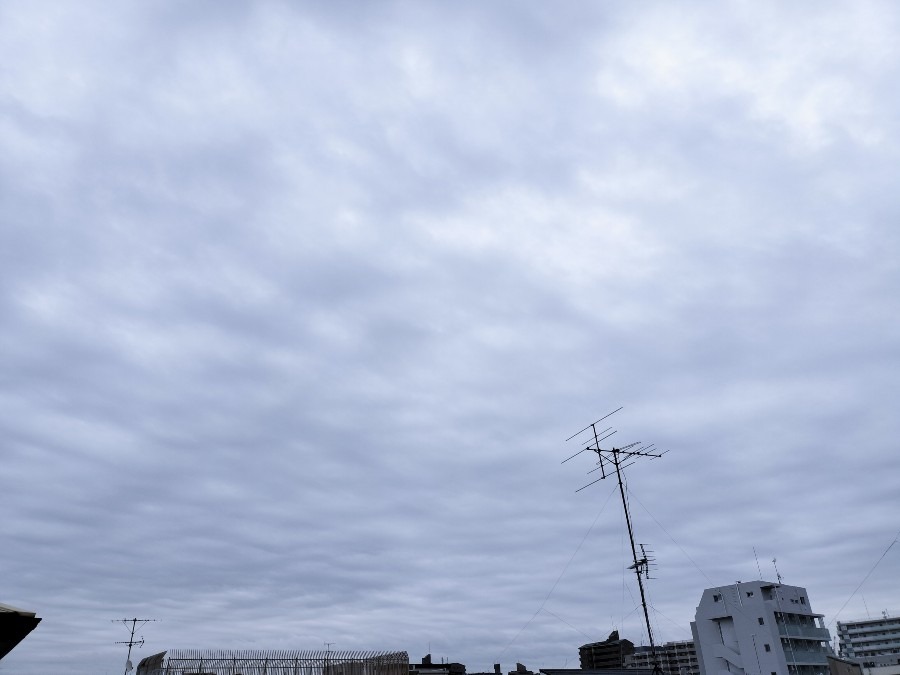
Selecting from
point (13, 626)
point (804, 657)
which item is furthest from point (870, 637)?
point (13, 626)

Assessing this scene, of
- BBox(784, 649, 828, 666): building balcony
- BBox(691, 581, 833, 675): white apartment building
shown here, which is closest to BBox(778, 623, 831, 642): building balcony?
BBox(691, 581, 833, 675): white apartment building

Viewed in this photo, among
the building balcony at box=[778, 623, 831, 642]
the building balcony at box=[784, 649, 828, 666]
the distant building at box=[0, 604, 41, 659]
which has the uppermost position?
the building balcony at box=[778, 623, 831, 642]

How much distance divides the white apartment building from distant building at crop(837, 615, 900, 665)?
10360cm

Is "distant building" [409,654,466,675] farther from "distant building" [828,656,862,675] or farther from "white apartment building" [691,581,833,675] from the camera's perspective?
"distant building" [828,656,862,675]

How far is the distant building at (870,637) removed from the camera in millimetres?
174000

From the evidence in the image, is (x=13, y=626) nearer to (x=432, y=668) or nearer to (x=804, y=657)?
(x=432, y=668)

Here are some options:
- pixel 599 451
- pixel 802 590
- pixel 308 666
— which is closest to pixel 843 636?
pixel 802 590

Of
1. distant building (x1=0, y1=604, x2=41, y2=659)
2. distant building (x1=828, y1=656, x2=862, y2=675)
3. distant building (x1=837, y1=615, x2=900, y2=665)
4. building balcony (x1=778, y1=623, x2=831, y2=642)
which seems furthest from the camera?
distant building (x1=837, y1=615, x2=900, y2=665)

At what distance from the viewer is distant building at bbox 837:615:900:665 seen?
571ft

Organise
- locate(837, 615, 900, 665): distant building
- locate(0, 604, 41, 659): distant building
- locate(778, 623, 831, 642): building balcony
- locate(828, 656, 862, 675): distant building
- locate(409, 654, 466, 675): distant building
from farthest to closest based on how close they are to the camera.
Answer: locate(837, 615, 900, 665): distant building < locate(828, 656, 862, 675): distant building < locate(778, 623, 831, 642): building balcony < locate(409, 654, 466, 675): distant building < locate(0, 604, 41, 659): distant building

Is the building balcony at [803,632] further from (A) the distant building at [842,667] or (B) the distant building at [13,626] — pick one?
(B) the distant building at [13,626]

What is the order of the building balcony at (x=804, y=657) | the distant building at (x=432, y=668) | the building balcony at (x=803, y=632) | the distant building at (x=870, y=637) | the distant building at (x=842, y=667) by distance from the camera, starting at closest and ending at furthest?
the distant building at (x=432, y=668), the building balcony at (x=804, y=657), the building balcony at (x=803, y=632), the distant building at (x=842, y=667), the distant building at (x=870, y=637)

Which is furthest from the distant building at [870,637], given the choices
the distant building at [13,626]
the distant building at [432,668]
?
the distant building at [13,626]

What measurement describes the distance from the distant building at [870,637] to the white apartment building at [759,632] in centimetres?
10360
